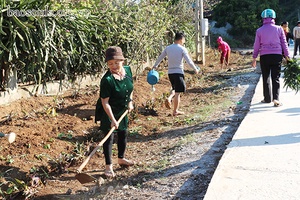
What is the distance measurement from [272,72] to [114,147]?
11.2 ft

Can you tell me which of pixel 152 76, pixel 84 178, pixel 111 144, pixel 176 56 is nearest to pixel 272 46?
pixel 176 56

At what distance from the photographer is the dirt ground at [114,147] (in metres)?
4.16

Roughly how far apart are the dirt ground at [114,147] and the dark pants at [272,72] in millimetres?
550

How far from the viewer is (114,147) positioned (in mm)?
5598

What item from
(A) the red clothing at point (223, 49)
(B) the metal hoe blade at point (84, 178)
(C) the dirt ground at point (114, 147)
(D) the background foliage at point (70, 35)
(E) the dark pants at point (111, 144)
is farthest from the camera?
(A) the red clothing at point (223, 49)

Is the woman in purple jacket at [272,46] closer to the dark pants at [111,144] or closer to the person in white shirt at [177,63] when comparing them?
the person in white shirt at [177,63]

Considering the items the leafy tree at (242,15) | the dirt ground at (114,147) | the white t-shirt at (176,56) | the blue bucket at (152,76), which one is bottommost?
the dirt ground at (114,147)

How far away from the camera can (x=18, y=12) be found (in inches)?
228

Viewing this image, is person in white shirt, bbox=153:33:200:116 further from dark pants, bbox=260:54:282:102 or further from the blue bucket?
dark pants, bbox=260:54:282:102

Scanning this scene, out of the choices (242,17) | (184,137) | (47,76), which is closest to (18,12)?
(47,76)

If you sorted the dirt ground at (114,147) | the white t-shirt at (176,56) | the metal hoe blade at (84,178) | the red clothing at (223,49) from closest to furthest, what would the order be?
the metal hoe blade at (84,178) → the dirt ground at (114,147) → the white t-shirt at (176,56) → the red clothing at (223,49)

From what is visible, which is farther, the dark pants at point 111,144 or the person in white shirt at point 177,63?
the person in white shirt at point 177,63

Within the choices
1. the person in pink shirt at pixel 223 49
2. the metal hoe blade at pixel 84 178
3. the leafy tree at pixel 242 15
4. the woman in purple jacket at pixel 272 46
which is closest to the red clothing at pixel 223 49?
the person in pink shirt at pixel 223 49

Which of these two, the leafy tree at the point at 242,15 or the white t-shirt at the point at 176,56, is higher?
the leafy tree at the point at 242,15
